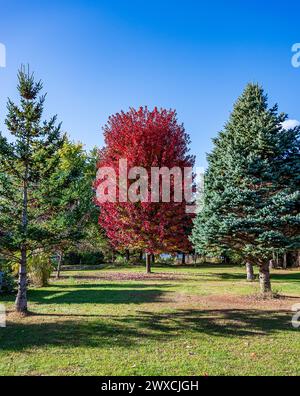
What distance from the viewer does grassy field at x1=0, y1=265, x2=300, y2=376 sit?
6324 millimetres

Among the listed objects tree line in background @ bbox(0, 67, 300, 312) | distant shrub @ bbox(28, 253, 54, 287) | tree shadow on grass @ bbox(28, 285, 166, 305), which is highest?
tree line in background @ bbox(0, 67, 300, 312)

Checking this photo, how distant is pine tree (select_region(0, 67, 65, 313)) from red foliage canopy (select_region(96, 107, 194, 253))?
1050 cm

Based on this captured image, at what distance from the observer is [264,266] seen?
46.1ft

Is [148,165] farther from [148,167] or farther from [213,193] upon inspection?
[213,193]

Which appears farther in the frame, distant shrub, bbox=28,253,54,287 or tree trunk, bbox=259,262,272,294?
distant shrub, bbox=28,253,54,287

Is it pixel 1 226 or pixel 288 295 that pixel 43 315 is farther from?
pixel 288 295

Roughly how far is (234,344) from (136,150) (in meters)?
15.9

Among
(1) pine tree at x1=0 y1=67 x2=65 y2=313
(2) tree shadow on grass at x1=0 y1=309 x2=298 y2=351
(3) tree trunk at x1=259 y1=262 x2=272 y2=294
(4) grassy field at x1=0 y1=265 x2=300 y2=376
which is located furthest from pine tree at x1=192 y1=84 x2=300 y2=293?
(1) pine tree at x1=0 y1=67 x2=65 y2=313

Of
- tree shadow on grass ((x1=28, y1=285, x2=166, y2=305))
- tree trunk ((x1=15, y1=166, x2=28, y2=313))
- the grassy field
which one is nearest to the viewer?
the grassy field

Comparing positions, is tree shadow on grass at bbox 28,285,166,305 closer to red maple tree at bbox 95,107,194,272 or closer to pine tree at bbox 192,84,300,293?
pine tree at bbox 192,84,300,293

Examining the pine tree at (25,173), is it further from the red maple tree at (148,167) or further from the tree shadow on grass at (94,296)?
the red maple tree at (148,167)

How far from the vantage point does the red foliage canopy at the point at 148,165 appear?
71.6ft

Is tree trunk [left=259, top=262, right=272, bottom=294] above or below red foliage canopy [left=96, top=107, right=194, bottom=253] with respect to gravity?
below

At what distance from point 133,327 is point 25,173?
6287 millimetres
